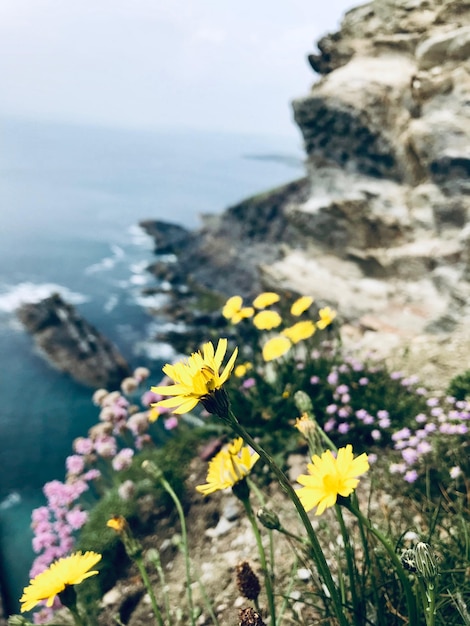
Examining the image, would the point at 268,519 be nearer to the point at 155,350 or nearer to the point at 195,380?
the point at 195,380

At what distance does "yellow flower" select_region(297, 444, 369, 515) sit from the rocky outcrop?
2017cm

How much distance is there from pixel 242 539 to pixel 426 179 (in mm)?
8603

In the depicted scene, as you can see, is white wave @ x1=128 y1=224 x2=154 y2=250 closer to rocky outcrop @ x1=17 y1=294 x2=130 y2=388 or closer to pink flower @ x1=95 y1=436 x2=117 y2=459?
rocky outcrop @ x1=17 y1=294 x2=130 y2=388

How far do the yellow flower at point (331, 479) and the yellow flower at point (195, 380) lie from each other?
41 centimetres

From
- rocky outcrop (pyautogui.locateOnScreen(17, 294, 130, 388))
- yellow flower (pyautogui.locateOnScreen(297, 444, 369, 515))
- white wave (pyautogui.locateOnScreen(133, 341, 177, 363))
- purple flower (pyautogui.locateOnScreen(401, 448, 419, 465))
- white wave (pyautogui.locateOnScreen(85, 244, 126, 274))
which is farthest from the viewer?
white wave (pyautogui.locateOnScreen(85, 244, 126, 274))

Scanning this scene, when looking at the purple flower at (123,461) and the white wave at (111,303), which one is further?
the white wave at (111,303)

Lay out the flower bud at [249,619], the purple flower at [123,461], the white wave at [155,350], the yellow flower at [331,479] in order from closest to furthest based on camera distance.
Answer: the yellow flower at [331,479], the flower bud at [249,619], the purple flower at [123,461], the white wave at [155,350]

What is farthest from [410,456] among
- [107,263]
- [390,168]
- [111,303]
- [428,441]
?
[107,263]

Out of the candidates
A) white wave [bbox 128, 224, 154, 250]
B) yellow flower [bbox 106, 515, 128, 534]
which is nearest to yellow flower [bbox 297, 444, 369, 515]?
yellow flower [bbox 106, 515, 128, 534]

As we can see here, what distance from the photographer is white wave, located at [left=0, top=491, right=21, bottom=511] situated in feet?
42.8

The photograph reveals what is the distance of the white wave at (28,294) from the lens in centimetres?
2869

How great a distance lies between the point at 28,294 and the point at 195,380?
109ft

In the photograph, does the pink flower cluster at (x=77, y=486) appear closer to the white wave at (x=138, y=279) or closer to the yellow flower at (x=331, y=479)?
the yellow flower at (x=331, y=479)

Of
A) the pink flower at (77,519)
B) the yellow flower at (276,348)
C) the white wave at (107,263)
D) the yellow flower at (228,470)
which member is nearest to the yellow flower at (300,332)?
the yellow flower at (276,348)
